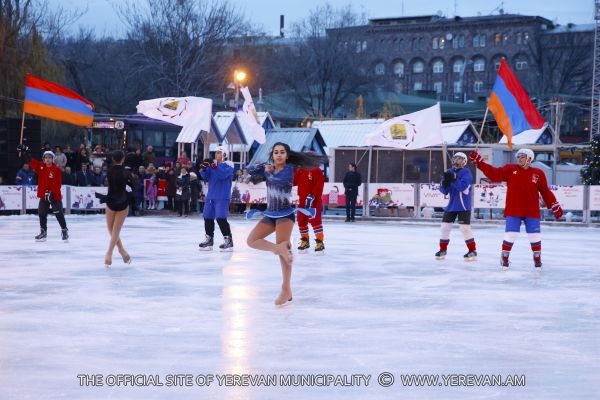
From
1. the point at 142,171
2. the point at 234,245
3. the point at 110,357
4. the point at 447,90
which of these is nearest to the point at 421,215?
the point at 142,171

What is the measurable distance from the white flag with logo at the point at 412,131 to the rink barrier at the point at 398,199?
1.99m

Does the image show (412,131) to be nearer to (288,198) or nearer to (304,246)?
(304,246)

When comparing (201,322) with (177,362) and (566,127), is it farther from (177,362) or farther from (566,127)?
(566,127)

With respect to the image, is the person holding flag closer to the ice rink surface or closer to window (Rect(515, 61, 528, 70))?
the ice rink surface

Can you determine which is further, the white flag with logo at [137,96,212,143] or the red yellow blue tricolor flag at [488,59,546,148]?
the white flag with logo at [137,96,212,143]

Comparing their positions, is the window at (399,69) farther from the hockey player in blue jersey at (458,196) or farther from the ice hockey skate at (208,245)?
the hockey player in blue jersey at (458,196)

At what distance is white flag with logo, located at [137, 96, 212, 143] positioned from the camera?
2403 centimetres

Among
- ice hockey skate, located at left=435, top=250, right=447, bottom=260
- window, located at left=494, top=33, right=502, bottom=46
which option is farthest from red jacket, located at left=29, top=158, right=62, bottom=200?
window, located at left=494, top=33, right=502, bottom=46

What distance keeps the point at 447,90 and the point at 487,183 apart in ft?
211

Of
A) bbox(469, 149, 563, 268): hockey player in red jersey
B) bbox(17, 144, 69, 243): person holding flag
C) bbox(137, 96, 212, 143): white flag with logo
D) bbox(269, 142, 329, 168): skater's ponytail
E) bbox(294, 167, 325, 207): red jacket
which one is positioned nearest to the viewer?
bbox(269, 142, 329, 168): skater's ponytail

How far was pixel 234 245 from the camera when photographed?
16.4 m

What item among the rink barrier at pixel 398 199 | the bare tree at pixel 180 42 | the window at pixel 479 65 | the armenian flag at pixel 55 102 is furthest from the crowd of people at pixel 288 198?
the window at pixel 479 65

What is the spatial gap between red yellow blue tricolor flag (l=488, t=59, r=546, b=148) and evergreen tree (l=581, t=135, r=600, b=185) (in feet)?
27.6

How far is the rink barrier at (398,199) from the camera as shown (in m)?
24.8
